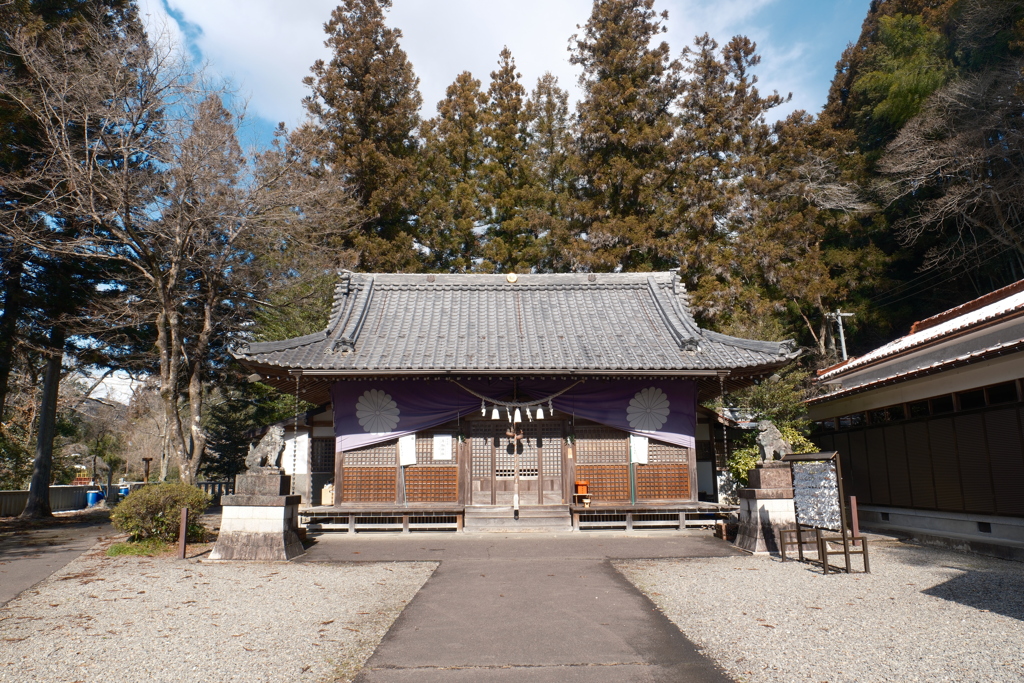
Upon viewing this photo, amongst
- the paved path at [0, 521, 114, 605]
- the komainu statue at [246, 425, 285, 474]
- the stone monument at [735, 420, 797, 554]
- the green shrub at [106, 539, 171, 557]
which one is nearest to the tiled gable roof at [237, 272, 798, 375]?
the komainu statue at [246, 425, 285, 474]

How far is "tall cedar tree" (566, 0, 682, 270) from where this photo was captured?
25688 millimetres

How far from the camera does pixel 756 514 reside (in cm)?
986

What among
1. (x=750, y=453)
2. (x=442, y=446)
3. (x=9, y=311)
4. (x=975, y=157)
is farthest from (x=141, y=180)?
(x=975, y=157)

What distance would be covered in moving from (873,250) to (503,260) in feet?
50.3

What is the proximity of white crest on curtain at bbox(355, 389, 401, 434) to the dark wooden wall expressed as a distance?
33.6 feet

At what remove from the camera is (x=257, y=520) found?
9711 mm

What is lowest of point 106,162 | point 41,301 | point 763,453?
point 763,453

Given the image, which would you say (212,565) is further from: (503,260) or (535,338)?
(503,260)

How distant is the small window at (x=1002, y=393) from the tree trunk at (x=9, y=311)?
817 inches

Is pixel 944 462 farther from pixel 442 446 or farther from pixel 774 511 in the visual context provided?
pixel 442 446

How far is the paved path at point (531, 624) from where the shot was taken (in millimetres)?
4742

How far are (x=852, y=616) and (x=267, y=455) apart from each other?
830 cm

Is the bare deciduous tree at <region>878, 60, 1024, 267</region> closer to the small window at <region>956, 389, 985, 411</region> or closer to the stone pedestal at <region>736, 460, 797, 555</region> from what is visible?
the small window at <region>956, 389, 985, 411</region>

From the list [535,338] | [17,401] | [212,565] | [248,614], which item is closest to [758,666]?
[248,614]
